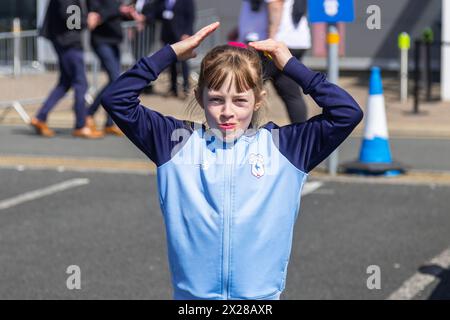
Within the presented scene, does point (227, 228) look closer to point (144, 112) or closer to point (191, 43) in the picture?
point (144, 112)

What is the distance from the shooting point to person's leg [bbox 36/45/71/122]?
1228 cm

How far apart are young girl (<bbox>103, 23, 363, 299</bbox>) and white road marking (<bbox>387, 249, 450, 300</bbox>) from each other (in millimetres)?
2822

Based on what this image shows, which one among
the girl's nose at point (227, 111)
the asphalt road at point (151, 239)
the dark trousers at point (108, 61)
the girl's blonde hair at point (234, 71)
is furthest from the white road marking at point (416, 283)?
the dark trousers at point (108, 61)

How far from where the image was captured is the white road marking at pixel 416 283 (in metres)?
6.12

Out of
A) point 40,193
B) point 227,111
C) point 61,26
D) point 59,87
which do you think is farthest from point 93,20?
point 227,111

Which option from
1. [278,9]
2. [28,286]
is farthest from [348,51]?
[28,286]

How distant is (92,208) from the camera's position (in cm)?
862

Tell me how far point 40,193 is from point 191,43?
6.14 meters

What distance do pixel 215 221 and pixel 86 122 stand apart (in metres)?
9.45

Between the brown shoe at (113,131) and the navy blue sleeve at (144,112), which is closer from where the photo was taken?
the navy blue sleeve at (144,112)

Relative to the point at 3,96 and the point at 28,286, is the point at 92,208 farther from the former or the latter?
the point at 3,96

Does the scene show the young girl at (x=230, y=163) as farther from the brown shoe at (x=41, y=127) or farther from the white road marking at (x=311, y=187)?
the brown shoe at (x=41, y=127)

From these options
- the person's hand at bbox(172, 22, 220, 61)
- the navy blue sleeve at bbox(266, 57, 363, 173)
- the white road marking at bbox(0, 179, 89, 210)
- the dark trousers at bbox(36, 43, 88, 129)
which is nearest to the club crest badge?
the navy blue sleeve at bbox(266, 57, 363, 173)

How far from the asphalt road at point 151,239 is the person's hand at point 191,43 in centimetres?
296
